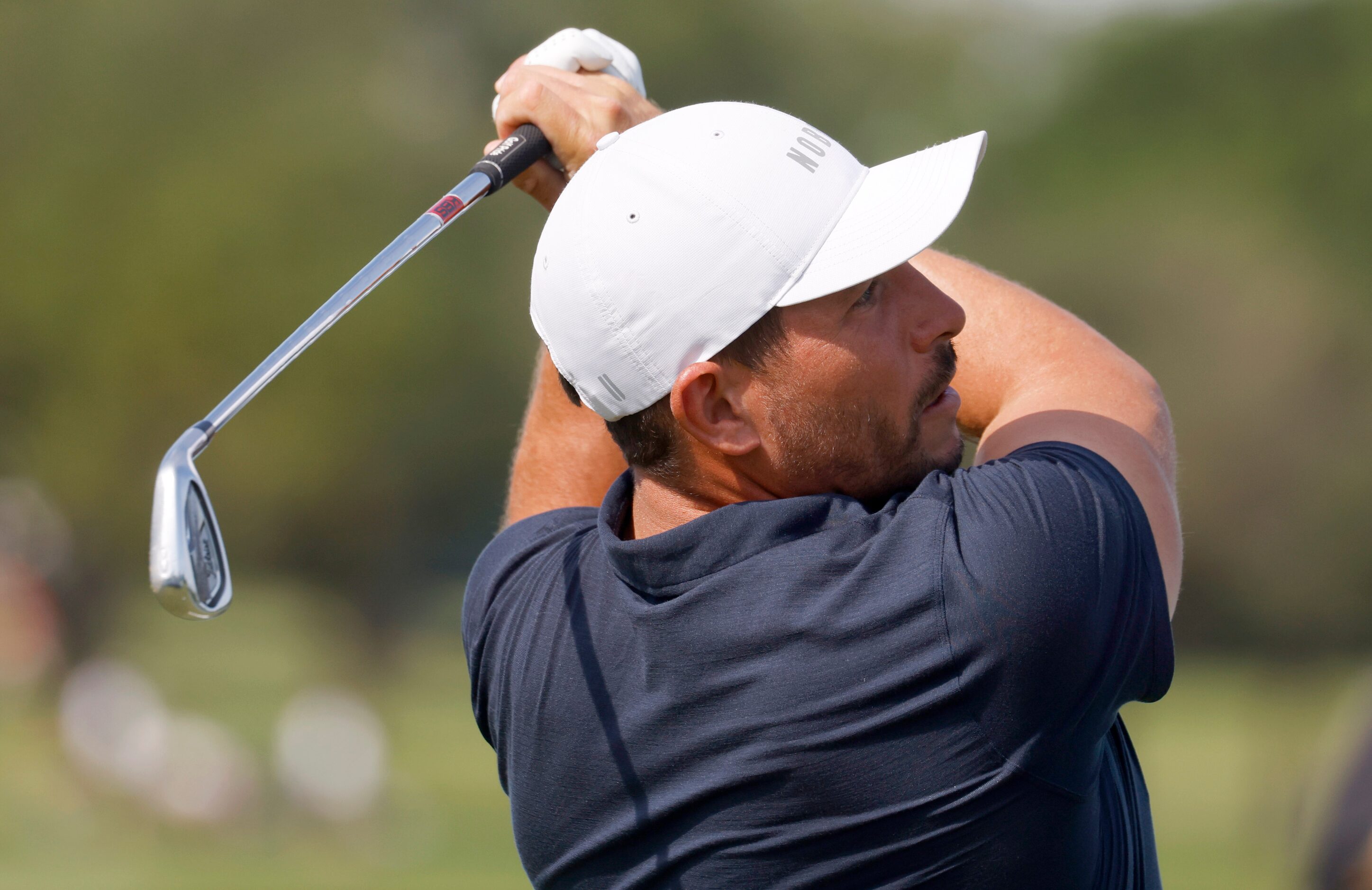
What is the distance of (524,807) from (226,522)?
84.6 ft

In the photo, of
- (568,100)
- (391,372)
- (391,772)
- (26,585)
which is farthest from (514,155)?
(391,372)

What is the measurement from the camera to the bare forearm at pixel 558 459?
8.05 feet

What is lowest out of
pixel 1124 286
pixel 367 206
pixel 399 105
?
pixel 1124 286

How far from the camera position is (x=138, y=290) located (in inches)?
982

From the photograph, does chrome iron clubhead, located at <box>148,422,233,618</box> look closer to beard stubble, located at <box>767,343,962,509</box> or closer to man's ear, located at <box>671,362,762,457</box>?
man's ear, located at <box>671,362,762,457</box>

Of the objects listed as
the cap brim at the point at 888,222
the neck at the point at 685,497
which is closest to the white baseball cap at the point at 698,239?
the cap brim at the point at 888,222

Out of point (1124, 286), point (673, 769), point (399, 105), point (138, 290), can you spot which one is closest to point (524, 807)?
point (673, 769)

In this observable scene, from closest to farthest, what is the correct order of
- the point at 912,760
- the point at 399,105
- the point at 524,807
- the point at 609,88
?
the point at 912,760 < the point at 524,807 < the point at 609,88 < the point at 399,105

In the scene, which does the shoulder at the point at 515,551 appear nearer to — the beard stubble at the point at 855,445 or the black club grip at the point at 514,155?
the beard stubble at the point at 855,445

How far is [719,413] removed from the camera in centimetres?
196

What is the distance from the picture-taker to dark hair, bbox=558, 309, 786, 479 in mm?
1931

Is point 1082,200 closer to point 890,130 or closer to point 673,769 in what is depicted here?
point 890,130

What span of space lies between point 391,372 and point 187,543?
86.1 feet

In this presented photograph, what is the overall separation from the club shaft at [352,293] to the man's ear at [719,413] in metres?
0.44
